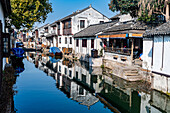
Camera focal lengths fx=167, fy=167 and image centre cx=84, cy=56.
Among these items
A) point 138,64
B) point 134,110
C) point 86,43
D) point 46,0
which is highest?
point 46,0

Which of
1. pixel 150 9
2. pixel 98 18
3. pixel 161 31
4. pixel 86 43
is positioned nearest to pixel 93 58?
pixel 86 43

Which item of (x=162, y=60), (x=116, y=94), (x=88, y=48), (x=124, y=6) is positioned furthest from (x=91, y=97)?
(x=88, y=48)

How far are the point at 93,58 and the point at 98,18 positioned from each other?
53.3 feet

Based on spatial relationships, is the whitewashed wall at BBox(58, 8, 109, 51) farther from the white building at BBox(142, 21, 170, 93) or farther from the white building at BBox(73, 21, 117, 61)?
the white building at BBox(142, 21, 170, 93)

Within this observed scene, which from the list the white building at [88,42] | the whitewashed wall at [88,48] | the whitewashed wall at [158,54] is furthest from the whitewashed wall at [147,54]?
the whitewashed wall at [88,48]

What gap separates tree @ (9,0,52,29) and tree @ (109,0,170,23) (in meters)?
8.41

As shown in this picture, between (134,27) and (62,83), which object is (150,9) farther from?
(62,83)

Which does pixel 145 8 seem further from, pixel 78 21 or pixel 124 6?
pixel 78 21

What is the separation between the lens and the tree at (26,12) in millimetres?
16594

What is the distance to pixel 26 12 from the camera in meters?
16.9

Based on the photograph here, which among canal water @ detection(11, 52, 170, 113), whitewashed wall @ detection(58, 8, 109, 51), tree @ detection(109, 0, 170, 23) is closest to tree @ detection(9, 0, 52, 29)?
canal water @ detection(11, 52, 170, 113)

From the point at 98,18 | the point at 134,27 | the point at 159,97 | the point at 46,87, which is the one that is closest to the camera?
the point at 159,97

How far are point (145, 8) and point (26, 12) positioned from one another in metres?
11.9

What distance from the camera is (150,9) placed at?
16250 millimetres
